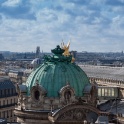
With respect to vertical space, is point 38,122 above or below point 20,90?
below

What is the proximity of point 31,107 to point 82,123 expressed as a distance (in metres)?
7.87

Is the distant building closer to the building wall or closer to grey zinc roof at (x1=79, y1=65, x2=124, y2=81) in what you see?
the building wall

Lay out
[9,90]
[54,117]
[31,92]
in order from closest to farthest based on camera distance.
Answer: [54,117], [31,92], [9,90]

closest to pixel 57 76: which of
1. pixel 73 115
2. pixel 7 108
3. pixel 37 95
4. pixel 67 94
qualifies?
pixel 67 94

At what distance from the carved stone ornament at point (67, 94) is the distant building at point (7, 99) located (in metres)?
69.7

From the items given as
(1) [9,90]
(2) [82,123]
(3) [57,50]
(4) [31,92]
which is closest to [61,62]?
(3) [57,50]

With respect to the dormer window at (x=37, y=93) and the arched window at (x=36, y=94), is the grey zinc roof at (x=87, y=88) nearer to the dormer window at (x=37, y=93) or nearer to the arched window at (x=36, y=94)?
the dormer window at (x=37, y=93)

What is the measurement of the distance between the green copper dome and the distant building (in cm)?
6653

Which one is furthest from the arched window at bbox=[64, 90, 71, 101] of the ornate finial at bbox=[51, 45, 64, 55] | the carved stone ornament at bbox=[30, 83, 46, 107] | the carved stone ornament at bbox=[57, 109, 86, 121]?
the ornate finial at bbox=[51, 45, 64, 55]

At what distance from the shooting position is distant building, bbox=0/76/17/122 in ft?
419

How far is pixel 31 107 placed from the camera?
5972 centimetres

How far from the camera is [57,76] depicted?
6050cm

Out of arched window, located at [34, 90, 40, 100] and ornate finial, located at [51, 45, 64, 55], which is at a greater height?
ornate finial, located at [51, 45, 64, 55]

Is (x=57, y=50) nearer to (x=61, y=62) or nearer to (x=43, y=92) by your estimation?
(x=61, y=62)
